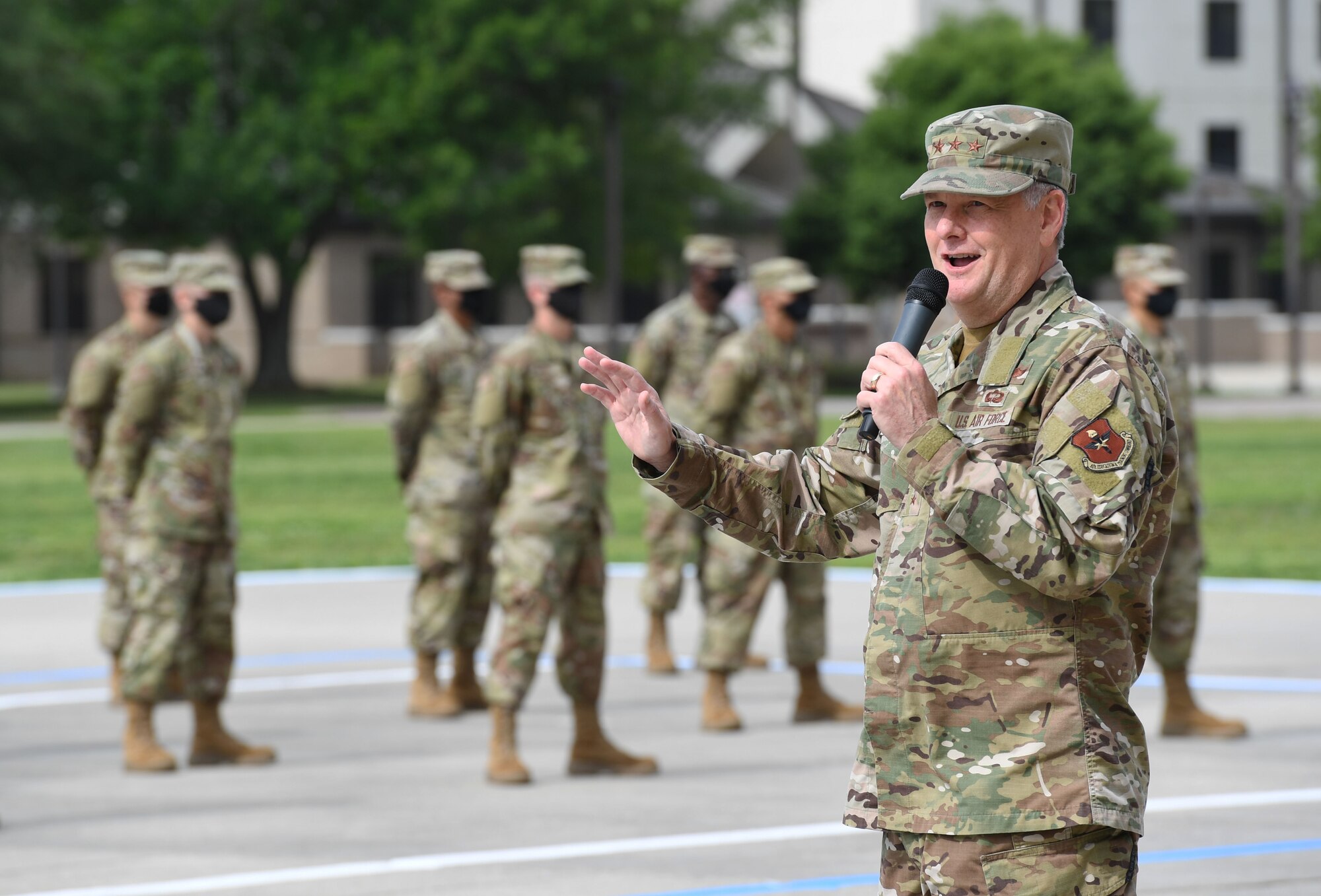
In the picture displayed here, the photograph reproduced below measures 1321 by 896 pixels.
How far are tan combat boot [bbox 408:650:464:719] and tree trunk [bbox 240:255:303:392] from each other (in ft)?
122

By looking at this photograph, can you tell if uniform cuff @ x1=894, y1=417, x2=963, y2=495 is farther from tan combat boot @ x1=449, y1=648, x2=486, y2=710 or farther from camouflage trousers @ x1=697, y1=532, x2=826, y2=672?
tan combat boot @ x1=449, y1=648, x2=486, y2=710

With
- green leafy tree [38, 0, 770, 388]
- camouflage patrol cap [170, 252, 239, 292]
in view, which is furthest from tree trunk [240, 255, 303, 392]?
camouflage patrol cap [170, 252, 239, 292]

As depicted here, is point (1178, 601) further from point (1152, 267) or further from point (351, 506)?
point (351, 506)

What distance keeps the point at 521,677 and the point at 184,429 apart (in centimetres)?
193

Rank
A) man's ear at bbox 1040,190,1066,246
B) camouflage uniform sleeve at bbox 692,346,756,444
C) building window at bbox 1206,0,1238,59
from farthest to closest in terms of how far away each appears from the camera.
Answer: building window at bbox 1206,0,1238,59 → camouflage uniform sleeve at bbox 692,346,756,444 → man's ear at bbox 1040,190,1066,246

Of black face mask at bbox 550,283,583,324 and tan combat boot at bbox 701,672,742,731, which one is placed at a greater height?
black face mask at bbox 550,283,583,324

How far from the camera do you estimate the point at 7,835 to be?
7.96 m

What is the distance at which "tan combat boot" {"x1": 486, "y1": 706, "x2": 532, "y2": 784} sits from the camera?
349 inches

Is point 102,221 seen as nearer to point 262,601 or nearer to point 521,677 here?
point 262,601

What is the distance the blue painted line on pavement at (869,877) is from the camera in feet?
22.7

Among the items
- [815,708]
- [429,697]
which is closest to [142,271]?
[429,697]

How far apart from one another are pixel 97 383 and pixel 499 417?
270 centimetres

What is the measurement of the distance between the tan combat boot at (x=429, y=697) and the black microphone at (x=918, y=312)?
6901 millimetres

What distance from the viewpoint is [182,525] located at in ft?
30.6
